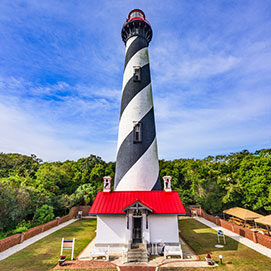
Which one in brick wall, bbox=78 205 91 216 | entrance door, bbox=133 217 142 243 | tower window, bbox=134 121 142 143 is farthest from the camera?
brick wall, bbox=78 205 91 216

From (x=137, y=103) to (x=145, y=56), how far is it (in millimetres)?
4686

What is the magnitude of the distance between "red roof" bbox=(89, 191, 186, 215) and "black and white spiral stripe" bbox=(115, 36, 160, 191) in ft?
2.34

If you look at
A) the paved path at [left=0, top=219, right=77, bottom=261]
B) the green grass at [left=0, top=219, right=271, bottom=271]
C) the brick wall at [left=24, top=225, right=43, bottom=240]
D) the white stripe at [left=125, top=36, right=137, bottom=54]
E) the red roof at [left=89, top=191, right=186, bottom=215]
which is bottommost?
the paved path at [left=0, top=219, right=77, bottom=261]

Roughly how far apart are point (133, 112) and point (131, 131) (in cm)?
152

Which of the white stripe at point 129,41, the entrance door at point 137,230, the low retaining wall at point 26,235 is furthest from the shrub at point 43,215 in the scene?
the white stripe at point 129,41

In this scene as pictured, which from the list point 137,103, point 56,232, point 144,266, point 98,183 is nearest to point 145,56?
point 137,103

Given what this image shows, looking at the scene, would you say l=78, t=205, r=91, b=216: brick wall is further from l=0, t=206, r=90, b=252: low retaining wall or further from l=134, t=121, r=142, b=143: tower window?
l=134, t=121, r=142, b=143: tower window

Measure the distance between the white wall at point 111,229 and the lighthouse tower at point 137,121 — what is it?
7.13ft

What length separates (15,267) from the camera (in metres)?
8.04

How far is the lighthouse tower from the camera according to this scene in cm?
1194

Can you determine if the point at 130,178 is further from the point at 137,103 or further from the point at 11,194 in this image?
the point at 11,194

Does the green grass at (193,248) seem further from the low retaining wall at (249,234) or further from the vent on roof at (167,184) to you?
the vent on roof at (167,184)

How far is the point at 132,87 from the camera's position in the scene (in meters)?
13.7

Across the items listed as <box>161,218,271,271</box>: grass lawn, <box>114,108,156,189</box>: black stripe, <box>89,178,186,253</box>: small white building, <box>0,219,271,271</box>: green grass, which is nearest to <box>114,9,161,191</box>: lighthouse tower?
<box>114,108,156,189</box>: black stripe
